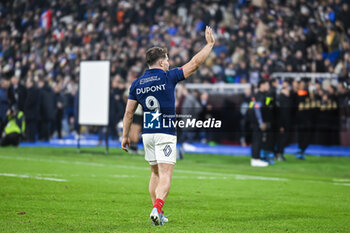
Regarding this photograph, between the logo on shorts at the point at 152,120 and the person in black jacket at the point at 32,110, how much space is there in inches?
705

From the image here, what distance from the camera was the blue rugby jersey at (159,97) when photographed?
21.8 feet

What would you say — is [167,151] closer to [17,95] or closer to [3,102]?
[3,102]

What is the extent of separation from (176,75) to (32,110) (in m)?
18.5

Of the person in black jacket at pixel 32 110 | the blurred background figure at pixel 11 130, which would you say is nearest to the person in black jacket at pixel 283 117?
the blurred background figure at pixel 11 130

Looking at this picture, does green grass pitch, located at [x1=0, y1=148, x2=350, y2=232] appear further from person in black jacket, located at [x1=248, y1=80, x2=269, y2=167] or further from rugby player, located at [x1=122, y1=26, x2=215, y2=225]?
rugby player, located at [x1=122, y1=26, x2=215, y2=225]

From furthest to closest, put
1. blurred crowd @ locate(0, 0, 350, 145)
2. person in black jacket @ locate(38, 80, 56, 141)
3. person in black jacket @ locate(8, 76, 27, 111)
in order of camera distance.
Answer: person in black jacket @ locate(38, 80, 56, 141)
person in black jacket @ locate(8, 76, 27, 111)
blurred crowd @ locate(0, 0, 350, 145)

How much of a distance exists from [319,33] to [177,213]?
17.1 meters

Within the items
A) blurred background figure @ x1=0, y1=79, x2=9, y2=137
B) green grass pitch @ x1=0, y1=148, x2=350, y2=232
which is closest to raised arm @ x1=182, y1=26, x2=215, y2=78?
green grass pitch @ x1=0, y1=148, x2=350, y2=232

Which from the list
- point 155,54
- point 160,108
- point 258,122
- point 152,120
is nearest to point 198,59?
point 155,54

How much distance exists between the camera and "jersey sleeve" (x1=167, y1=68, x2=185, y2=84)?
661 centimetres

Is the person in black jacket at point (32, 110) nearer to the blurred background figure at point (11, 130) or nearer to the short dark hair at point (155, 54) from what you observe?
the blurred background figure at point (11, 130)

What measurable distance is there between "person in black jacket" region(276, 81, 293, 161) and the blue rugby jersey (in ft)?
38.4

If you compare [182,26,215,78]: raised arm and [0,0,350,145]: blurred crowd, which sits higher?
[0,0,350,145]: blurred crowd

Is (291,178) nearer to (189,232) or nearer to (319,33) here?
(189,232)
